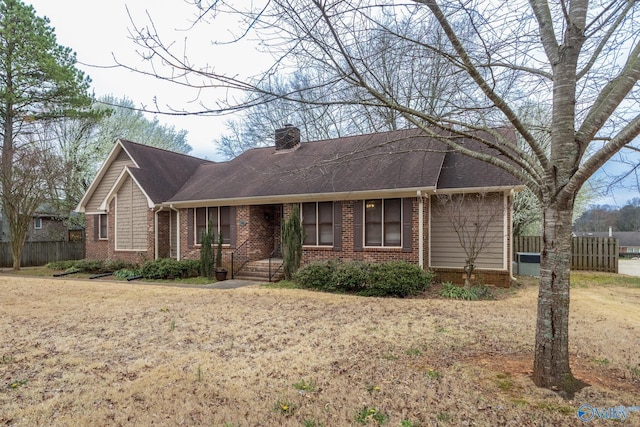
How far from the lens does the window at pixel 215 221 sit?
47.9 feet

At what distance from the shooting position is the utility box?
13.8 m

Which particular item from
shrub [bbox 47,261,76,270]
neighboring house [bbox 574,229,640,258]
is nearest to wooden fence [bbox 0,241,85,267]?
shrub [bbox 47,261,76,270]

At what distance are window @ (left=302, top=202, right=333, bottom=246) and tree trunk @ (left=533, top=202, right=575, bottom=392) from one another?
9.23 metres

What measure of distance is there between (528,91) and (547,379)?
356 cm

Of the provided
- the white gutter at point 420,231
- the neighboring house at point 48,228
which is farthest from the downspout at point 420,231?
the neighboring house at point 48,228

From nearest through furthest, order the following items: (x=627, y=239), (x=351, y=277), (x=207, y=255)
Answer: (x=351, y=277) < (x=207, y=255) < (x=627, y=239)

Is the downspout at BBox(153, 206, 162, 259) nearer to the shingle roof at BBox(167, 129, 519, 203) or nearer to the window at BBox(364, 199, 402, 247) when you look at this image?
the shingle roof at BBox(167, 129, 519, 203)

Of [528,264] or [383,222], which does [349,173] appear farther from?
[528,264]

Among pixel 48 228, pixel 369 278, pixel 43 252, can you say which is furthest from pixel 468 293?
pixel 48 228

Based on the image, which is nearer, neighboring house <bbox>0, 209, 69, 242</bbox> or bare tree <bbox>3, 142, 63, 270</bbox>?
bare tree <bbox>3, 142, 63, 270</bbox>

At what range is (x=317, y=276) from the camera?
34.6 ft

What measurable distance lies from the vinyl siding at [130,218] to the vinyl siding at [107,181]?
1.15 metres

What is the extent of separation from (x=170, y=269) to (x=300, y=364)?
10075 millimetres

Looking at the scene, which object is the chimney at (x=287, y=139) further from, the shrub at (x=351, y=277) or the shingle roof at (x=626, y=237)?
the shingle roof at (x=626, y=237)
